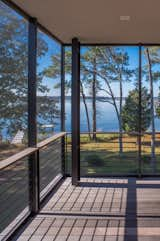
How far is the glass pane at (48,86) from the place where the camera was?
5.05 m

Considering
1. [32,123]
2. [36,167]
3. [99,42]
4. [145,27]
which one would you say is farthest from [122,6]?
[99,42]

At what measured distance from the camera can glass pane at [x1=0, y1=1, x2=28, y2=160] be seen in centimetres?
353

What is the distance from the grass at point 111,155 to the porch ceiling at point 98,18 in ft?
5.77

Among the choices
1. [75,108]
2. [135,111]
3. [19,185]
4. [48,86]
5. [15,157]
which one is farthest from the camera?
[135,111]

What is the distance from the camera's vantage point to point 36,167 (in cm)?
438

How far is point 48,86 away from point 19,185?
1.92m

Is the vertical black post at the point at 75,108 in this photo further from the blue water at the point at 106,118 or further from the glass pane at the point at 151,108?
the glass pane at the point at 151,108

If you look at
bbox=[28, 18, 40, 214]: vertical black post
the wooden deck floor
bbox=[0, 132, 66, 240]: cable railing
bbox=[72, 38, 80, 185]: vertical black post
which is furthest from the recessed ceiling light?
the wooden deck floor

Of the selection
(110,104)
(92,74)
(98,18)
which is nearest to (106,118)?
(110,104)

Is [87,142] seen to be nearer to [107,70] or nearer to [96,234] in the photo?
[107,70]

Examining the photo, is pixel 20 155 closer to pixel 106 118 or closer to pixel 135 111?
pixel 106 118

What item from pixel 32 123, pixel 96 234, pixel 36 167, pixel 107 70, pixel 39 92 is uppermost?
pixel 107 70

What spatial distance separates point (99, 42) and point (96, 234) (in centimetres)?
331

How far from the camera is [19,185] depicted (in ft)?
12.8
